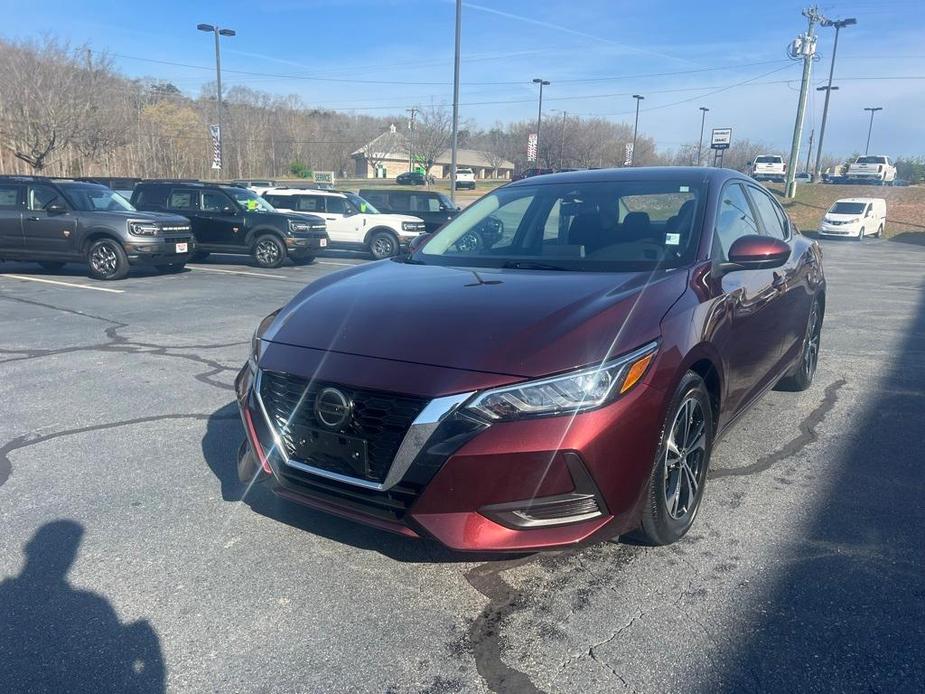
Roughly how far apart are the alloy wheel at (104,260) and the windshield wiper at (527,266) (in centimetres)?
1098

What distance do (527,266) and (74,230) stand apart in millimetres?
11733

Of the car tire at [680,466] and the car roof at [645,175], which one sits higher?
the car roof at [645,175]

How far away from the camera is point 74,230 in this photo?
12633 mm

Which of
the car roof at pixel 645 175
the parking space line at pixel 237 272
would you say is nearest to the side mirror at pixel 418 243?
the car roof at pixel 645 175

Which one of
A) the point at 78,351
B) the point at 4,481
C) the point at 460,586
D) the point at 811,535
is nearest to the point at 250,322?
the point at 78,351

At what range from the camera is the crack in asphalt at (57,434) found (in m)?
4.15

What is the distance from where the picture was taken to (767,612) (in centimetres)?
273

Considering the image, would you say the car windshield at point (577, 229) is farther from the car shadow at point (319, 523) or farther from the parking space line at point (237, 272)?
the parking space line at point (237, 272)

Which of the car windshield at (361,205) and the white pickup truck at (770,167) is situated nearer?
the car windshield at (361,205)

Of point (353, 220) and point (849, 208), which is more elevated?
point (849, 208)

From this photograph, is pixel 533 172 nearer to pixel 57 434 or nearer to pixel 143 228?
pixel 143 228

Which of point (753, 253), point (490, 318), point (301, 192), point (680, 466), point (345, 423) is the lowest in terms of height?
point (680, 466)

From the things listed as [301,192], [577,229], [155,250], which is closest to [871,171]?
[301,192]

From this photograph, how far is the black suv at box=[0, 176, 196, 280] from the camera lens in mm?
12555
